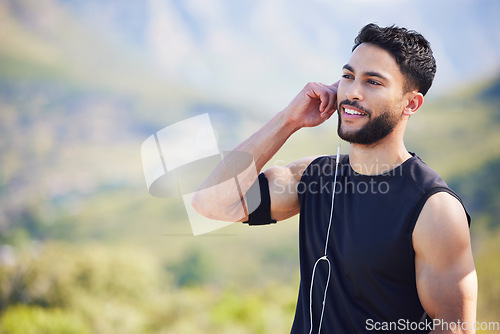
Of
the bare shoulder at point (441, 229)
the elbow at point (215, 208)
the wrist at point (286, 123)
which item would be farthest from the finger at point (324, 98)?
the bare shoulder at point (441, 229)

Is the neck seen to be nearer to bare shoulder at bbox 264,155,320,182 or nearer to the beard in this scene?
the beard

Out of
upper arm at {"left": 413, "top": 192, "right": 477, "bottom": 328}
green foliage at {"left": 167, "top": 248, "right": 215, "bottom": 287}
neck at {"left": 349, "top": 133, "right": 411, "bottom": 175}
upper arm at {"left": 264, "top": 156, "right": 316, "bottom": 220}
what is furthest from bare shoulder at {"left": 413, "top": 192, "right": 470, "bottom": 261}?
green foliage at {"left": 167, "top": 248, "right": 215, "bottom": 287}

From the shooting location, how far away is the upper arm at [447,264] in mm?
1559

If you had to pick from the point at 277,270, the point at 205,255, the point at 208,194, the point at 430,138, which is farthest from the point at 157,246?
the point at 208,194

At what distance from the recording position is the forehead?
6.11 ft

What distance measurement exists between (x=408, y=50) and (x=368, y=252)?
82 centimetres

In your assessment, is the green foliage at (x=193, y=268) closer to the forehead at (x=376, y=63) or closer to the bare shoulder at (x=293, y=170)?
the bare shoulder at (x=293, y=170)

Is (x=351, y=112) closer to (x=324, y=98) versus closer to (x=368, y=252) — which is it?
(x=324, y=98)

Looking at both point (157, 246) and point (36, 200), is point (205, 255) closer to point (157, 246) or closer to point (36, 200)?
point (157, 246)

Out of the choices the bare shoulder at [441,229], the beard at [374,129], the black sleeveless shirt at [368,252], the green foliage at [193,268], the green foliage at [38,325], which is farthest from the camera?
the green foliage at [193,268]

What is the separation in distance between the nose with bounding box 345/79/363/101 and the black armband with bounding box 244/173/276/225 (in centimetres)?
58

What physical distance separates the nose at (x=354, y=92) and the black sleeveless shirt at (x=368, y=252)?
1.04 ft

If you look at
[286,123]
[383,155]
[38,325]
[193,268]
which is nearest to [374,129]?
[383,155]

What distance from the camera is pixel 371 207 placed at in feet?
5.92
